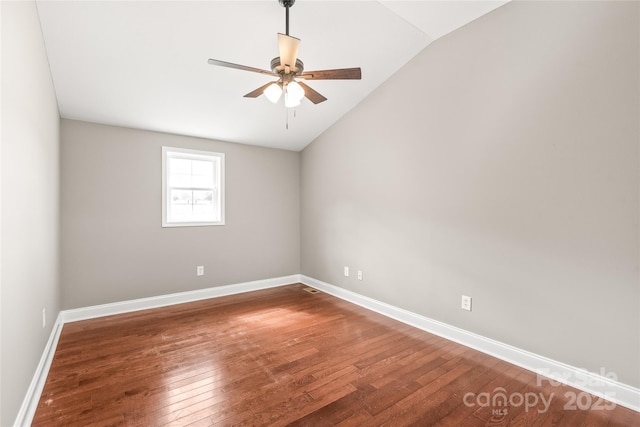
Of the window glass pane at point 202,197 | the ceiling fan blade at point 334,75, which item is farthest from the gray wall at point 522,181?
the window glass pane at point 202,197

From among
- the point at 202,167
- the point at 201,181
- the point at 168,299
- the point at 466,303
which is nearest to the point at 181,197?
the point at 201,181

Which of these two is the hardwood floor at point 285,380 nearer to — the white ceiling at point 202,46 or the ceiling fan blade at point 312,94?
the ceiling fan blade at point 312,94

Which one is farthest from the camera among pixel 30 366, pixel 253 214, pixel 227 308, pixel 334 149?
pixel 253 214

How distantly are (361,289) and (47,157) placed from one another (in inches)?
138

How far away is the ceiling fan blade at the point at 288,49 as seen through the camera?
1.79 m

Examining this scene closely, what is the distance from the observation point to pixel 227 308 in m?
3.68

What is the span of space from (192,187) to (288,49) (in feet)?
9.25

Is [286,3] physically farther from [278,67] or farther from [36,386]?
[36,386]

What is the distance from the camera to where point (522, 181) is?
7.59 feet

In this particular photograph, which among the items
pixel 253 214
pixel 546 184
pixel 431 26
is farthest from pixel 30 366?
pixel 431 26

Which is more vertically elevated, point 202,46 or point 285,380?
point 202,46

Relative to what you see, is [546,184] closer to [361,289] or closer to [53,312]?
[361,289]

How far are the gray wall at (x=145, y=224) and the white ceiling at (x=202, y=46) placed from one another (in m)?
0.41

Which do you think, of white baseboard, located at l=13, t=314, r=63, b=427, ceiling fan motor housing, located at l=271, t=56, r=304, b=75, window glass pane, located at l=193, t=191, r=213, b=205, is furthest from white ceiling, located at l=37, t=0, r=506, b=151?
white baseboard, located at l=13, t=314, r=63, b=427
